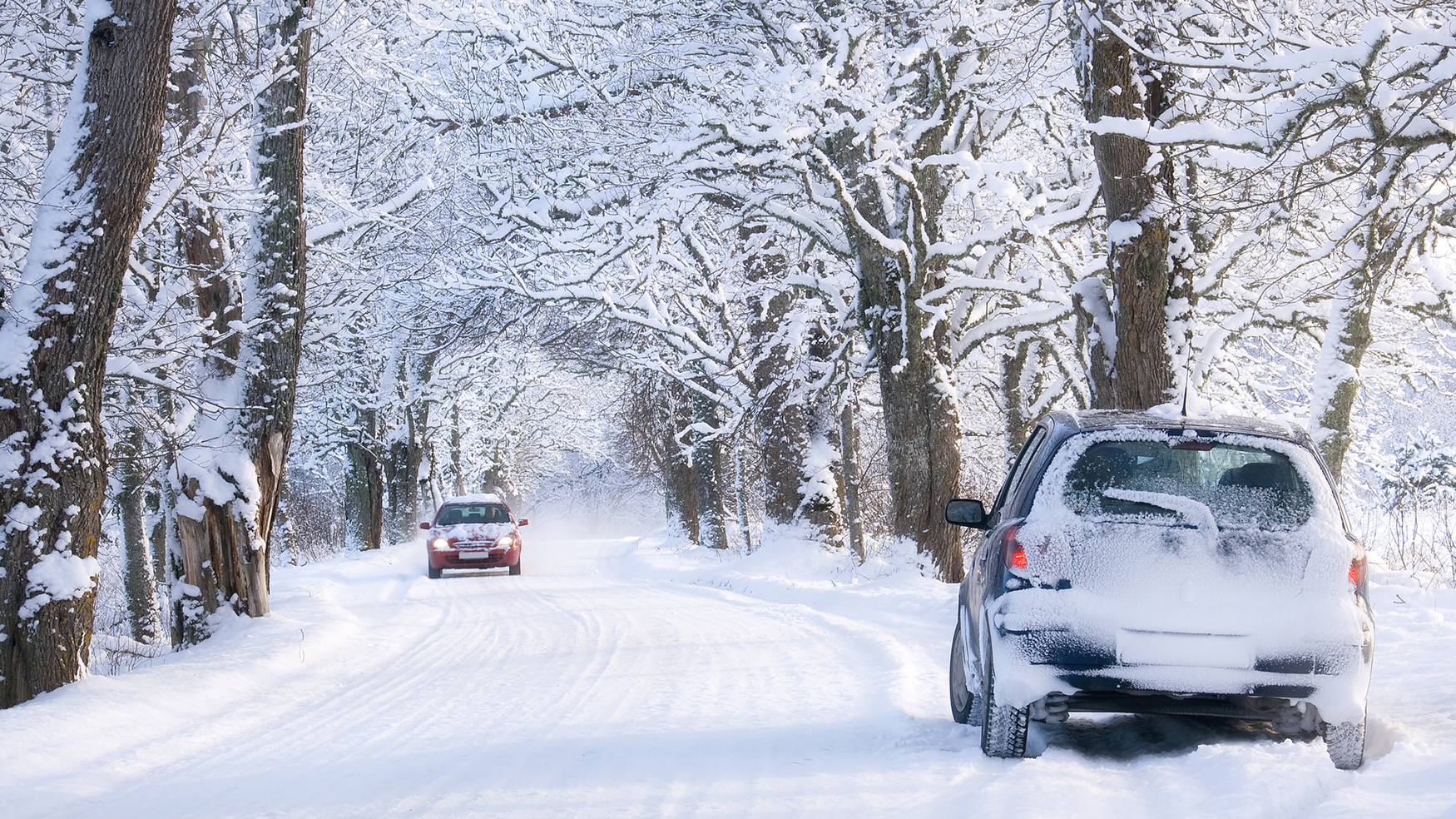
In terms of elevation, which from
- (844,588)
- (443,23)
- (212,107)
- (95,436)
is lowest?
(844,588)

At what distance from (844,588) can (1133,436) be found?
9.63 meters

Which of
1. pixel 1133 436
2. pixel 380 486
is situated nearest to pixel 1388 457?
pixel 1133 436

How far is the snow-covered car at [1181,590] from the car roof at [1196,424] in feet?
0.06

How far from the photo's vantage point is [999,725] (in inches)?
221

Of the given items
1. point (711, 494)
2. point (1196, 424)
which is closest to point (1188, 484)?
point (1196, 424)

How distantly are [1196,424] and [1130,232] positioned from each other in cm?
527

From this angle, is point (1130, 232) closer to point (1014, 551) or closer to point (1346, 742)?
point (1014, 551)

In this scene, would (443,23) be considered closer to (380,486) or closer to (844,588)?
(844,588)

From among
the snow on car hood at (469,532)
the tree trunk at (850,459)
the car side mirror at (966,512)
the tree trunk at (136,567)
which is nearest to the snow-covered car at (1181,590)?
the car side mirror at (966,512)

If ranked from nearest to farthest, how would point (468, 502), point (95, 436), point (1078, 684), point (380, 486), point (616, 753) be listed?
point (1078, 684) < point (616, 753) < point (95, 436) < point (468, 502) < point (380, 486)

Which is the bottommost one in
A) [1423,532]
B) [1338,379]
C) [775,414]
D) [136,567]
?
[1423,532]

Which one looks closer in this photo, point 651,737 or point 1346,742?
point 1346,742

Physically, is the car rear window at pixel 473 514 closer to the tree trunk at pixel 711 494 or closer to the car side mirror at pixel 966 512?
the tree trunk at pixel 711 494

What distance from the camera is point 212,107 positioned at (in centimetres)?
1179
